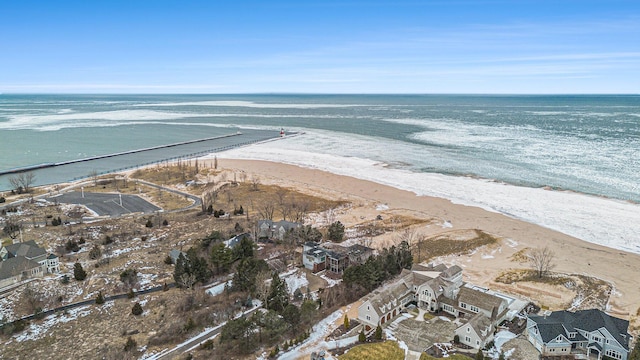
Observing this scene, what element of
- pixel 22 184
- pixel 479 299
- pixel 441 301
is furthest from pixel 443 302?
pixel 22 184

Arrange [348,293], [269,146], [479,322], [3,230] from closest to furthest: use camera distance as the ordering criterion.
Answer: [479,322] < [348,293] < [3,230] < [269,146]

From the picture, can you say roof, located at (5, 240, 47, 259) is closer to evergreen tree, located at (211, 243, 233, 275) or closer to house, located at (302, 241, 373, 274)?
evergreen tree, located at (211, 243, 233, 275)

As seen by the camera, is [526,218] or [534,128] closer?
[526,218]

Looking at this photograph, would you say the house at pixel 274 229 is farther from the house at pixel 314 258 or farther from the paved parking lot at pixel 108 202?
the paved parking lot at pixel 108 202

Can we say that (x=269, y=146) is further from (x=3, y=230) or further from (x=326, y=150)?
(x=3, y=230)

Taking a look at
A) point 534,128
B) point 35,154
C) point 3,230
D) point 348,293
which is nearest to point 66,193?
point 3,230

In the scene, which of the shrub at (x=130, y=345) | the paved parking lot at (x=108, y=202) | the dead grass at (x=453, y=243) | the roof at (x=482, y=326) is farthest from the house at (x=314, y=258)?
the paved parking lot at (x=108, y=202)
